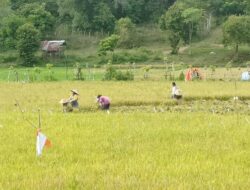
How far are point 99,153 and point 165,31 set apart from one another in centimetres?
4265

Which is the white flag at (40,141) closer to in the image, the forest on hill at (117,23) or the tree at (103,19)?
the forest on hill at (117,23)

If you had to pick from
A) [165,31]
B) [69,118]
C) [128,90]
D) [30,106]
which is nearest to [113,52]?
[165,31]

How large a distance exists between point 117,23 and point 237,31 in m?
15.1

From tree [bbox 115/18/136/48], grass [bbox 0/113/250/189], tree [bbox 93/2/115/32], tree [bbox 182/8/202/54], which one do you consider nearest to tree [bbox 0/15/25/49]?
tree [bbox 93/2/115/32]

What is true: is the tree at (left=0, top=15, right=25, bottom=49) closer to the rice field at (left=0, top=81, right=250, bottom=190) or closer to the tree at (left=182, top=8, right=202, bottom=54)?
the tree at (left=182, top=8, right=202, bottom=54)

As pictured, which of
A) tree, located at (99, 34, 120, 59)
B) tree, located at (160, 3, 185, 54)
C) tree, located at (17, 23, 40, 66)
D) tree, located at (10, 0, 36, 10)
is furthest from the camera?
tree, located at (10, 0, 36, 10)

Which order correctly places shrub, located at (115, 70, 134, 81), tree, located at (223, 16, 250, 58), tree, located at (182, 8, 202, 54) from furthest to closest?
tree, located at (182, 8, 202, 54) → tree, located at (223, 16, 250, 58) → shrub, located at (115, 70, 134, 81)

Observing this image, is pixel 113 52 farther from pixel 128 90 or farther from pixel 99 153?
pixel 99 153

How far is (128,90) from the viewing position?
22.8m

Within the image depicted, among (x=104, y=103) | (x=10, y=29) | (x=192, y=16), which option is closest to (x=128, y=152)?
(x=104, y=103)

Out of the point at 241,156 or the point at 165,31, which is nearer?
the point at 241,156

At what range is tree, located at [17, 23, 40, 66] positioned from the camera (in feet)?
145

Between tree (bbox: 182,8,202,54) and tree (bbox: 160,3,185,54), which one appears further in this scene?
tree (bbox: 160,3,185,54)

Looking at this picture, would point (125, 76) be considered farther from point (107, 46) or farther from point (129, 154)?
point (129, 154)
